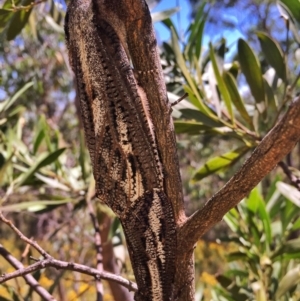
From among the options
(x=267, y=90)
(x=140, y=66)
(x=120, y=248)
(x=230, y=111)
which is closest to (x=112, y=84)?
(x=140, y=66)

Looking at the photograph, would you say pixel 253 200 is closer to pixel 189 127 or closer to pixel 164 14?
pixel 189 127

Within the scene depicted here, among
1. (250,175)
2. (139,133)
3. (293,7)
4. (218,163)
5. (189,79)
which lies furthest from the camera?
→ (218,163)

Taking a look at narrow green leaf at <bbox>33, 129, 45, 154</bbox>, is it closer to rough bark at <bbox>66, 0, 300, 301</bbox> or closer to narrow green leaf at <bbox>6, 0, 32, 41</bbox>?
narrow green leaf at <bbox>6, 0, 32, 41</bbox>

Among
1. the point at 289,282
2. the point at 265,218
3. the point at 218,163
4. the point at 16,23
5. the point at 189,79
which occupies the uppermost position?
the point at 16,23

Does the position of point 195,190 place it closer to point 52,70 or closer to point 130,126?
point 52,70

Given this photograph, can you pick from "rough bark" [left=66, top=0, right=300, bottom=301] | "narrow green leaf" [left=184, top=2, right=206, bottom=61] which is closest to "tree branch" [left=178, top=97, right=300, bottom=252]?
"rough bark" [left=66, top=0, right=300, bottom=301]

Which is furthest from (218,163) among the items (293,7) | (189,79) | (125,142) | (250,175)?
(250,175)
